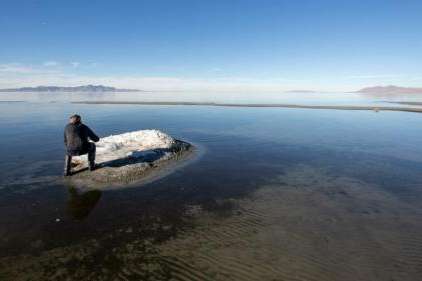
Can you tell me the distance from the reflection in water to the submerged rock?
67cm

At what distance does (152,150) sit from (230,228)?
9.23 metres

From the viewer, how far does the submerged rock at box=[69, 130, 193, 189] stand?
42.5 ft

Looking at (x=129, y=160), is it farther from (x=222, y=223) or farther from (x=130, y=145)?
(x=222, y=223)

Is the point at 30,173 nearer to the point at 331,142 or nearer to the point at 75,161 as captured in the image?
the point at 75,161

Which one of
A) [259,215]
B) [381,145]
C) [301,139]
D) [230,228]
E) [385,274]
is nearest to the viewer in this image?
[385,274]

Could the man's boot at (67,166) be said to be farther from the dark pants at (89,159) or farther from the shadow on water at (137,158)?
the shadow on water at (137,158)

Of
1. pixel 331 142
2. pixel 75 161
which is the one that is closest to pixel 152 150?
pixel 75 161

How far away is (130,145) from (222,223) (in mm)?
10608

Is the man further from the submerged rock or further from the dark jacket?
the submerged rock

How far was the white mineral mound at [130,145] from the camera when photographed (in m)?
15.6

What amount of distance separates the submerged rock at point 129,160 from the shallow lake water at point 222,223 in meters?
0.85

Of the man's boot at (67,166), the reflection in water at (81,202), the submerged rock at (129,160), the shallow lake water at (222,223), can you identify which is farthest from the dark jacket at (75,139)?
the reflection in water at (81,202)

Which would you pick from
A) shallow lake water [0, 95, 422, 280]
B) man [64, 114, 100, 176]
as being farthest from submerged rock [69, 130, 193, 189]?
man [64, 114, 100, 176]

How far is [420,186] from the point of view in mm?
12969
